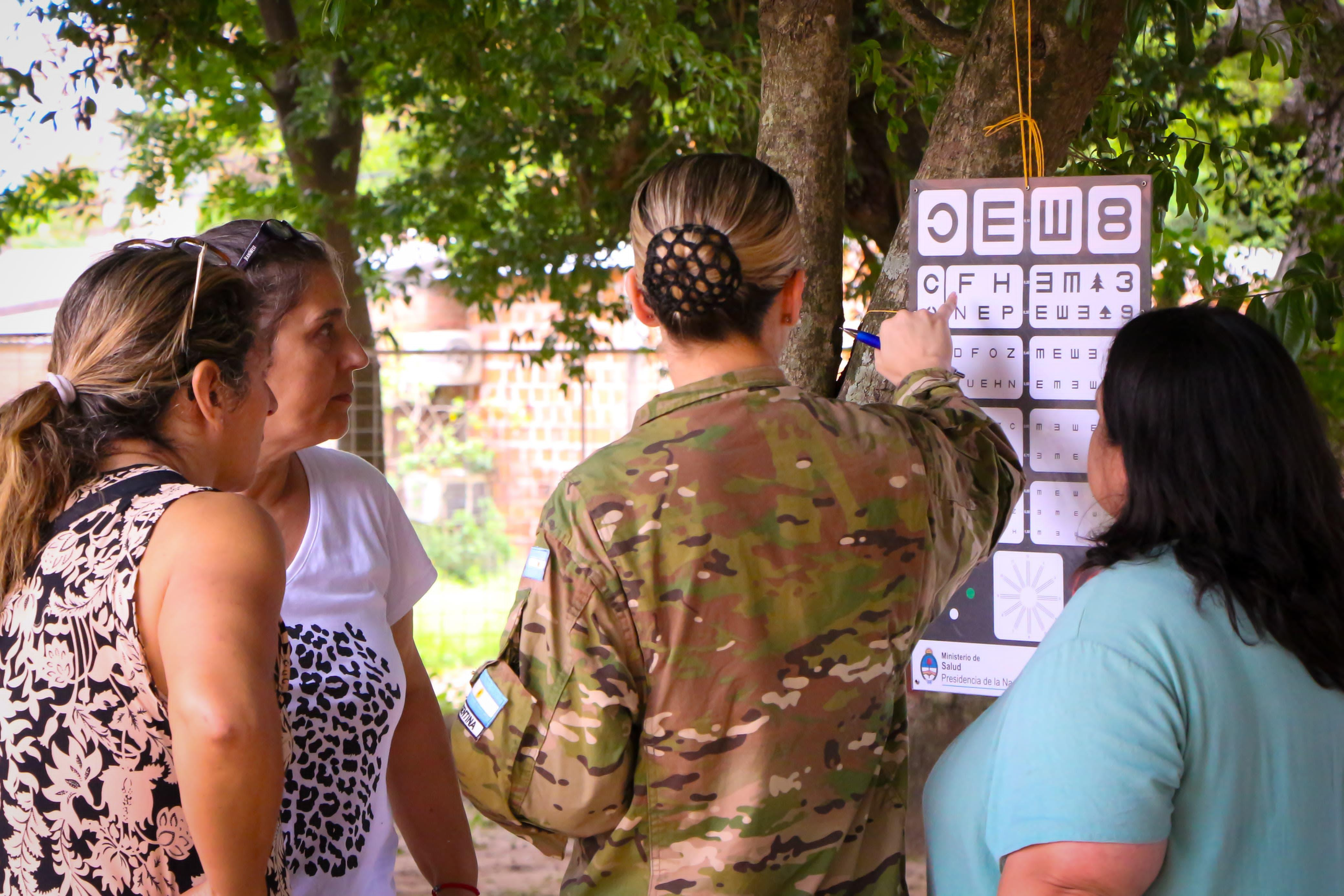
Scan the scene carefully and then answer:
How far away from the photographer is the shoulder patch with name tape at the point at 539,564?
4.42 feet

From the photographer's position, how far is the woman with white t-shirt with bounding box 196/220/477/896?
1645mm

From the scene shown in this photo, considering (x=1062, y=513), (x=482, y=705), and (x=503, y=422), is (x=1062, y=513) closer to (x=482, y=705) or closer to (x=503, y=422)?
(x=482, y=705)

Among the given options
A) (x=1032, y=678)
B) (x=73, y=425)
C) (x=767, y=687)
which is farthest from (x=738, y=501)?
(x=73, y=425)

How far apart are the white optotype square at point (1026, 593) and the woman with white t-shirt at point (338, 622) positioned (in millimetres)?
971

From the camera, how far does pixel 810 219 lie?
8.11 feet

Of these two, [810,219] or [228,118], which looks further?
[228,118]

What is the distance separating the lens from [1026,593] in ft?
6.59

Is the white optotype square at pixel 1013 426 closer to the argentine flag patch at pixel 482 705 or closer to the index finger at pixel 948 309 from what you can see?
the index finger at pixel 948 309

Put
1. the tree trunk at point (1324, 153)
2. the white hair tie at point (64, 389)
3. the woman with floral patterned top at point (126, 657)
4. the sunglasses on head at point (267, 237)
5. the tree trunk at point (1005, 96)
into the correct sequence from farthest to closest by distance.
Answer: the tree trunk at point (1324, 153) < the tree trunk at point (1005, 96) < the sunglasses on head at point (267, 237) < the white hair tie at point (64, 389) < the woman with floral patterned top at point (126, 657)

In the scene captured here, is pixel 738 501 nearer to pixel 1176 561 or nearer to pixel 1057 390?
pixel 1176 561

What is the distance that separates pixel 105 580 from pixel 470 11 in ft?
13.1

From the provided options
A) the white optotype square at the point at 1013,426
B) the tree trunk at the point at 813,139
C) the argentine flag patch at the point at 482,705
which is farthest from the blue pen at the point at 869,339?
the argentine flag patch at the point at 482,705

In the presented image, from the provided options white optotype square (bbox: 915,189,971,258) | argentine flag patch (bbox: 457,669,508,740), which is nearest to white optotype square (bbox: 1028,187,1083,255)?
white optotype square (bbox: 915,189,971,258)

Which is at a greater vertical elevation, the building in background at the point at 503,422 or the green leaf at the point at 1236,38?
the green leaf at the point at 1236,38
